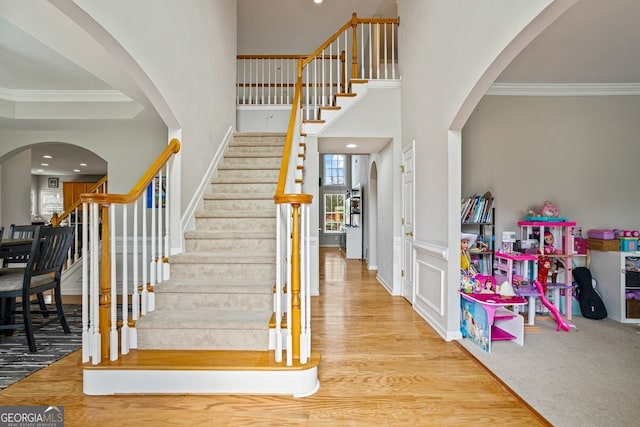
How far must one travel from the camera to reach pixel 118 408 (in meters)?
1.91

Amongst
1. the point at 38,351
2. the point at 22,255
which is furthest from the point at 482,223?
the point at 22,255

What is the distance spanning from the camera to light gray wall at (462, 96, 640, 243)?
3893 mm

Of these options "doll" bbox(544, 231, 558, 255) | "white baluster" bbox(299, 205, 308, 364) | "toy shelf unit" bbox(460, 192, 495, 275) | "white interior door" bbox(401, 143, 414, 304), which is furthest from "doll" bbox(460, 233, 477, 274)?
"white baluster" bbox(299, 205, 308, 364)

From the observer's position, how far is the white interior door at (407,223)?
407 cm

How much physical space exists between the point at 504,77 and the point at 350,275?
4023 millimetres

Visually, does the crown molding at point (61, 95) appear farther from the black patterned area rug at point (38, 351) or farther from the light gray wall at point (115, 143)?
the black patterned area rug at point (38, 351)

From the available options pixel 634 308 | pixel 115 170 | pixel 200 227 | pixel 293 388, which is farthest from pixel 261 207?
pixel 634 308

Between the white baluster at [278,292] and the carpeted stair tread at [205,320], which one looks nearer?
the white baluster at [278,292]

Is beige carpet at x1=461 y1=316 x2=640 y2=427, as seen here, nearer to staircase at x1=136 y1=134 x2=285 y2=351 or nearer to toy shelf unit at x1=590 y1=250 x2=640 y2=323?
toy shelf unit at x1=590 y1=250 x2=640 y2=323

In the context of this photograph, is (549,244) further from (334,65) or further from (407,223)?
(334,65)

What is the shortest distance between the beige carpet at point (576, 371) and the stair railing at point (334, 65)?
11.9 feet

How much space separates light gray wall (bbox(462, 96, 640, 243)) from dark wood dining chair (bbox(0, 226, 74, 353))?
4.41 meters

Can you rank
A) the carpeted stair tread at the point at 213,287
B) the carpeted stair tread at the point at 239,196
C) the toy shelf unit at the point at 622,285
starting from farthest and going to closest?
the carpeted stair tread at the point at 239,196 → the toy shelf unit at the point at 622,285 → the carpeted stair tread at the point at 213,287

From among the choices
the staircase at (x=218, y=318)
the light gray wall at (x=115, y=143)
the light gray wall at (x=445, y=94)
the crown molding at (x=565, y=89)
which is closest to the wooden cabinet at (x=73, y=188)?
the light gray wall at (x=115, y=143)
